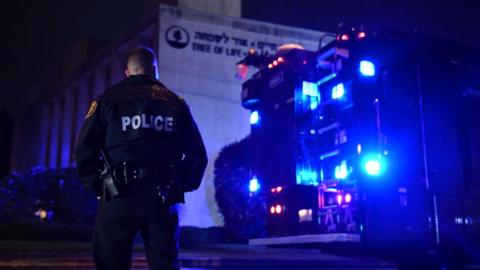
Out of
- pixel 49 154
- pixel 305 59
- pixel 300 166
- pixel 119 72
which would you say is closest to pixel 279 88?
pixel 305 59

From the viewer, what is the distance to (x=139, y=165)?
2.87 metres

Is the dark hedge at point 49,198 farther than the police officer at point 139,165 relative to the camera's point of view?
Yes

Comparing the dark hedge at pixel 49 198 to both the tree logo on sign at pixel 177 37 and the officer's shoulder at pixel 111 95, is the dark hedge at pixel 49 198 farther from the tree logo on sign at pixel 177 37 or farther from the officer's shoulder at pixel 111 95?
the officer's shoulder at pixel 111 95

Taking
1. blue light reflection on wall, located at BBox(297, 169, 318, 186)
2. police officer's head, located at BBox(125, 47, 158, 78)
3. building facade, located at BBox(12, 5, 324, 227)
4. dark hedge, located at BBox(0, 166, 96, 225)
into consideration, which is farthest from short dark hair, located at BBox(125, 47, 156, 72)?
building facade, located at BBox(12, 5, 324, 227)

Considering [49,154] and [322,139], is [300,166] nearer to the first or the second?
[322,139]

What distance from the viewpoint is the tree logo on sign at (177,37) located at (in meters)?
15.6

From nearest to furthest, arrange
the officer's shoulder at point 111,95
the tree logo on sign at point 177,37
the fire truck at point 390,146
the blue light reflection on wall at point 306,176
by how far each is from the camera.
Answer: the officer's shoulder at point 111,95 → the fire truck at point 390,146 → the blue light reflection on wall at point 306,176 → the tree logo on sign at point 177,37

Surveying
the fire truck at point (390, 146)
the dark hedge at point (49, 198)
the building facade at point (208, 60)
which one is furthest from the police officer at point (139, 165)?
the building facade at point (208, 60)

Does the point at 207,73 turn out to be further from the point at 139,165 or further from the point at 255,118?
the point at 139,165

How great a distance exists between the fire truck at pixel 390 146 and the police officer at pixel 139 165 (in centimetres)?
301

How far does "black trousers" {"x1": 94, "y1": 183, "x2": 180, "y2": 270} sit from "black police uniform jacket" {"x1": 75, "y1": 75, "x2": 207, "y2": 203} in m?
0.12

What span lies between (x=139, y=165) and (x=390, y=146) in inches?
134

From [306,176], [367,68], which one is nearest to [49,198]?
[306,176]

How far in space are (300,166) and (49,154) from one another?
22030 millimetres
